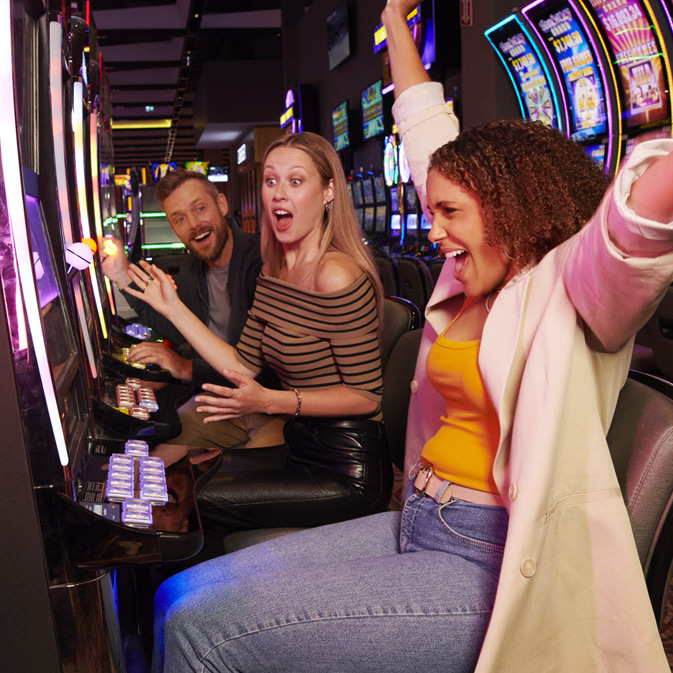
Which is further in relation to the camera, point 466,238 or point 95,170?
point 95,170

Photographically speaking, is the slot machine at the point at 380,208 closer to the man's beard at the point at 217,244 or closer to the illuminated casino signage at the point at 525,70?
the illuminated casino signage at the point at 525,70

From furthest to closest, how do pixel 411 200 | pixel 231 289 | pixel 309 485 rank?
pixel 411 200 → pixel 231 289 → pixel 309 485

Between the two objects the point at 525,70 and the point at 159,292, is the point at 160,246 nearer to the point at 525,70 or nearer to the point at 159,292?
the point at 525,70

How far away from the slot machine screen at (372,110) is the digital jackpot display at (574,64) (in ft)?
11.3

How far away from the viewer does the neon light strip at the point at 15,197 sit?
0.83 meters

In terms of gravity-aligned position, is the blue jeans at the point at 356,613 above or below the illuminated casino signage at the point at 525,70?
below

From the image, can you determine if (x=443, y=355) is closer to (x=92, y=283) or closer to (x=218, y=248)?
(x=92, y=283)

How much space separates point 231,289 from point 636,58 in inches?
84.6

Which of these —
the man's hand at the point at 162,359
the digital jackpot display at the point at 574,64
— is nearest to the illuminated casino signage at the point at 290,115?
the digital jackpot display at the point at 574,64

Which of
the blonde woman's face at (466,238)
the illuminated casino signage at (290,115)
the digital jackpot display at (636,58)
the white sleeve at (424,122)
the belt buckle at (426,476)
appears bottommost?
the belt buckle at (426,476)

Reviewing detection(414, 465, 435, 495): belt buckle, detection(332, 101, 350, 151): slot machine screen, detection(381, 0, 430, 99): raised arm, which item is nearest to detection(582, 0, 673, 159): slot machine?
detection(381, 0, 430, 99): raised arm

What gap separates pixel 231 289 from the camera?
2441 mm

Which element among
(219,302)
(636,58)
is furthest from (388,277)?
(219,302)

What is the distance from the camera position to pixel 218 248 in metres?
2.56
